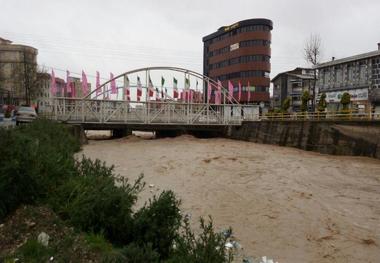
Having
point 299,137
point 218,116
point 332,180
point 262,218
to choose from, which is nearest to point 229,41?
point 218,116

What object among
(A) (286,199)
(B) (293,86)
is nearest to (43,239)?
(A) (286,199)

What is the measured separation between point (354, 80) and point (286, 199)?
38864 mm

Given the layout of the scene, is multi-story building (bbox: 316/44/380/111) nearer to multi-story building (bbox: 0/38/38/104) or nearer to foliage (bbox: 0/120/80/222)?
foliage (bbox: 0/120/80/222)

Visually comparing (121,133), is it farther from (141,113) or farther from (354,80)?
(354,80)

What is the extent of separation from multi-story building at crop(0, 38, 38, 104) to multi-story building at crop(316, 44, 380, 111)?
43020 millimetres

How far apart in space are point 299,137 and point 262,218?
81.6 feet

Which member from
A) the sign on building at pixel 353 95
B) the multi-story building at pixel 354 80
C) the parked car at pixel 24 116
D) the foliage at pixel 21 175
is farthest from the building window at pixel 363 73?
the foliage at pixel 21 175

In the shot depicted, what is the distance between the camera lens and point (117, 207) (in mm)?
5973

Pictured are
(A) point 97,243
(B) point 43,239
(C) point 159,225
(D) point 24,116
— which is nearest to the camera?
(B) point 43,239

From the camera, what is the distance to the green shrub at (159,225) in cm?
548

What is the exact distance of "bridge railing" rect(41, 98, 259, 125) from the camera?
4353cm

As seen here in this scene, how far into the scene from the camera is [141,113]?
45344mm

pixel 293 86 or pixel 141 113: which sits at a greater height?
pixel 293 86

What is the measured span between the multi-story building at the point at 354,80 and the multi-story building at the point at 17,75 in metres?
43.0
